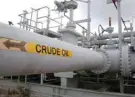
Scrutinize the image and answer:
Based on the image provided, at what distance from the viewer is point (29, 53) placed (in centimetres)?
159

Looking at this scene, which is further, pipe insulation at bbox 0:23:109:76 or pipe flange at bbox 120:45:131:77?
pipe flange at bbox 120:45:131:77

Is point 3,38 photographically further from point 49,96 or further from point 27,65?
point 49,96

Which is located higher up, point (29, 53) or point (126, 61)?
point (29, 53)

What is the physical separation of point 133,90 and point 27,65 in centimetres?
444

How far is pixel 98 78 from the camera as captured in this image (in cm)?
543

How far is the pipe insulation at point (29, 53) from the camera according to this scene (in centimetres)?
142

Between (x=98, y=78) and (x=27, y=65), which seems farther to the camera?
(x=98, y=78)

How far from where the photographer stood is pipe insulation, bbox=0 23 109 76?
142 centimetres

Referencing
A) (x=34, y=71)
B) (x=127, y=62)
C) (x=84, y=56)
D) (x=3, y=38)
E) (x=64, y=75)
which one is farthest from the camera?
(x=64, y=75)

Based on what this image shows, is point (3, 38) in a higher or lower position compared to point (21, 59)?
higher

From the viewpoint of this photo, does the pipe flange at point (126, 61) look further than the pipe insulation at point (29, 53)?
Yes

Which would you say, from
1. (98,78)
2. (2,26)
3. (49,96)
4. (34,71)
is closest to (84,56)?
(34,71)

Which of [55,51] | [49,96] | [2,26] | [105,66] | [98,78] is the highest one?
[2,26]

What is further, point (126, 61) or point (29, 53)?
point (126, 61)
